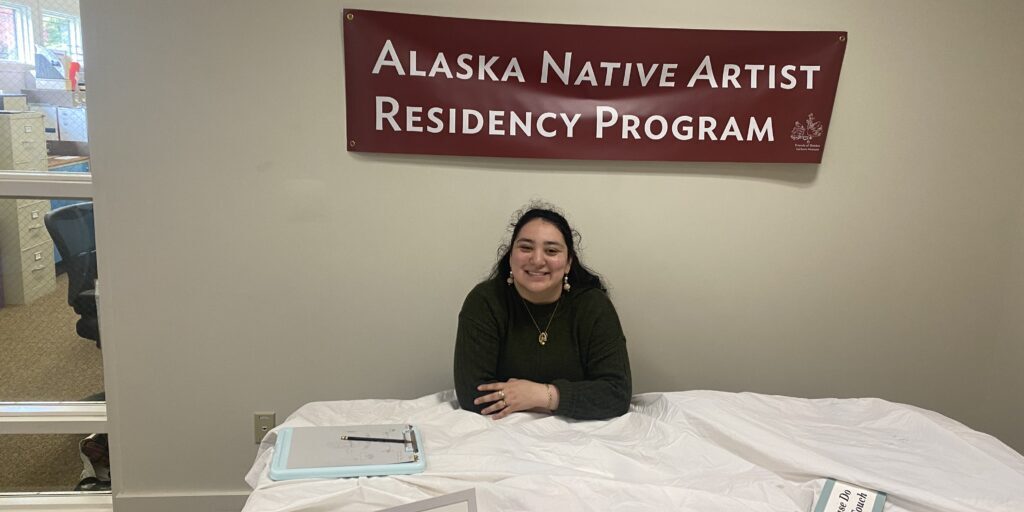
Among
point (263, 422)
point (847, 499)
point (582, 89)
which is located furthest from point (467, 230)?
point (847, 499)

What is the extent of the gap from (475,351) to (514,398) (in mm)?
159

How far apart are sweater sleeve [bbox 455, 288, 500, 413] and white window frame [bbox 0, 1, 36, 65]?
→ 149cm

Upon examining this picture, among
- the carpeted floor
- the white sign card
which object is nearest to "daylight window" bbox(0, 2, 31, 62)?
the carpeted floor

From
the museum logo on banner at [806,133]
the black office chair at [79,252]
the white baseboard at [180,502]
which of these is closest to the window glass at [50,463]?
the white baseboard at [180,502]

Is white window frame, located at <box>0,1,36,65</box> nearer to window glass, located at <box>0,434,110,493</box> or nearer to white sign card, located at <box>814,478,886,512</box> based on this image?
window glass, located at <box>0,434,110,493</box>

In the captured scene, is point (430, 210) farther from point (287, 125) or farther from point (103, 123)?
point (103, 123)

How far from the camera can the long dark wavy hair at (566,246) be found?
1.76 metres

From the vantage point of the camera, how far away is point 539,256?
5.61 feet

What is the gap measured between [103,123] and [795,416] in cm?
195

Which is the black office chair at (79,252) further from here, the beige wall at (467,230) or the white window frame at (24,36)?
the white window frame at (24,36)

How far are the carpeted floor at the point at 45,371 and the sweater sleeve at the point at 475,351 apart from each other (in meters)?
1.32

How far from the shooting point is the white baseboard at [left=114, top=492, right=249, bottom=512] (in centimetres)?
205

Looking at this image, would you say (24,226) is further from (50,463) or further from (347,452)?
(347,452)

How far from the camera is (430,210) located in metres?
1.98
